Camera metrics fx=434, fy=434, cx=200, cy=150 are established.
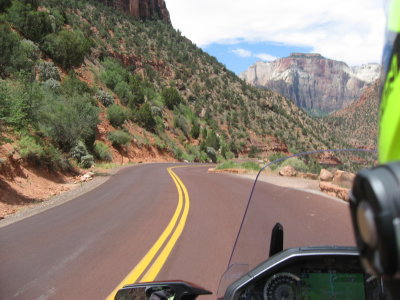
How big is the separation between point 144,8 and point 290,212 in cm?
8941

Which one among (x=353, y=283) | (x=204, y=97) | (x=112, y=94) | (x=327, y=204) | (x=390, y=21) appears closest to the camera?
(x=390, y=21)

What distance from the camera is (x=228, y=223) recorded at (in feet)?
32.6

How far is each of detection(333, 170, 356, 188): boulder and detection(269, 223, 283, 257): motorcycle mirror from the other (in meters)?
0.76

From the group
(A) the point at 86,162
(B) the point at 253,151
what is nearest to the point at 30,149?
(A) the point at 86,162

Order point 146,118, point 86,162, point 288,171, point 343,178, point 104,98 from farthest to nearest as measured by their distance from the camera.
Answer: point 146,118 < point 104,98 < point 86,162 < point 288,171 < point 343,178

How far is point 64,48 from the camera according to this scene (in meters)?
41.8

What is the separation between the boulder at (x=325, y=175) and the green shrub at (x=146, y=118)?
156 ft

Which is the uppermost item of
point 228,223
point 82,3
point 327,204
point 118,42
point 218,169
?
point 82,3

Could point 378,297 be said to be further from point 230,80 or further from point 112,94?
point 230,80

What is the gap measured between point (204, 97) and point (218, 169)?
4551 centimetres

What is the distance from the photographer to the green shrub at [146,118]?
49.3 meters

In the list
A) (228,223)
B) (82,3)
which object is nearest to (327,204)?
(228,223)

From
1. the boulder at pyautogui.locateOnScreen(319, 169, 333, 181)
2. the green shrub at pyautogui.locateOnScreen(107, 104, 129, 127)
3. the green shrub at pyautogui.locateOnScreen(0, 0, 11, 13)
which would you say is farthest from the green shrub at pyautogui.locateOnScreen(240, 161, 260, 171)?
the green shrub at pyautogui.locateOnScreen(0, 0, 11, 13)

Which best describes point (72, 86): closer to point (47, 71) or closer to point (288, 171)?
point (47, 71)
